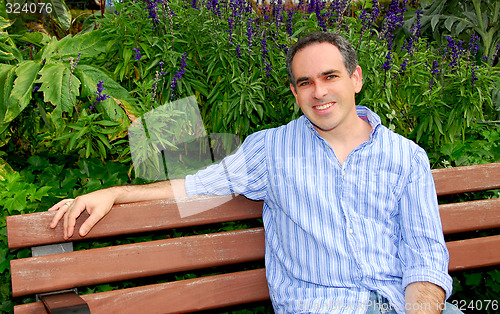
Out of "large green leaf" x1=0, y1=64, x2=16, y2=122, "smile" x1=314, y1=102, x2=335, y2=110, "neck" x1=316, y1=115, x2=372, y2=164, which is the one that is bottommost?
"neck" x1=316, y1=115, x2=372, y2=164

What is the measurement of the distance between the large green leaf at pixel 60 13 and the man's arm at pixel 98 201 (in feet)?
10.5

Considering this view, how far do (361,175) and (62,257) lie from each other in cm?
148

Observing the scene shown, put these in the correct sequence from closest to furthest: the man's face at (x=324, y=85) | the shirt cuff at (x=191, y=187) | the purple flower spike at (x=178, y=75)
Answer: the man's face at (x=324, y=85)
the shirt cuff at (x=191, y=187)
the purple flower spike at (x=178, y=75)

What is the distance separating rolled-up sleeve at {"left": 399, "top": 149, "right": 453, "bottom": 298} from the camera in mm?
2354

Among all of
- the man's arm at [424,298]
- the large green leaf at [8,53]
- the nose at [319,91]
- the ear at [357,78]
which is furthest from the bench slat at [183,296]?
the large green leaf at [8,53]

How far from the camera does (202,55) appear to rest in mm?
3303

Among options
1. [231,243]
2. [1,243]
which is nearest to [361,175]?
[231,243]

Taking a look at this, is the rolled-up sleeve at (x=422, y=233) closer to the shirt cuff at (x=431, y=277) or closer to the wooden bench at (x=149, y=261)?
the shirt cuff at (x=431, y=277)

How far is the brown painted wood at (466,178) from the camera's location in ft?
9.57

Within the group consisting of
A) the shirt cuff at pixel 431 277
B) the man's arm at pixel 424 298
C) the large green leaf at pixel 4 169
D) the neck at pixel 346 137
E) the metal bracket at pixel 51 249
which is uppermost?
the neck at pixel 346 137

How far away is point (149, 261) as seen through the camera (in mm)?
2453

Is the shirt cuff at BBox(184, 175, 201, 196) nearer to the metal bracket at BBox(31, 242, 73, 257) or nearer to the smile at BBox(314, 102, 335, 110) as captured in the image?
the metal bracket at BBox(31, 242, 73, 257)

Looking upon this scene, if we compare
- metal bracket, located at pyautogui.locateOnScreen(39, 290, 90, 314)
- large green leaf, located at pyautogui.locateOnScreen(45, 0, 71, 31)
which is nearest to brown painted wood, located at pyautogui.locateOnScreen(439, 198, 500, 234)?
metal bracket, located at pyautogui.locateOnScreen(39, 290, 90, 314)

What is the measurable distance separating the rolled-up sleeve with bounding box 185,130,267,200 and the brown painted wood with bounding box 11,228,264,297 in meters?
0.24
